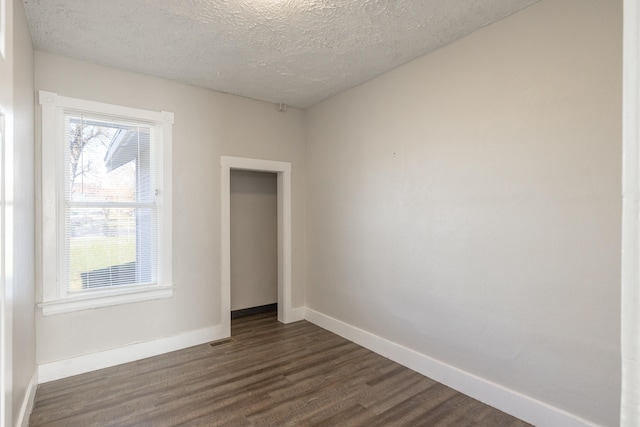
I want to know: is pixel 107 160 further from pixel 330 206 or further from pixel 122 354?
pixel 330 206

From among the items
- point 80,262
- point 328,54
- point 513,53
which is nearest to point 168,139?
point 80,262

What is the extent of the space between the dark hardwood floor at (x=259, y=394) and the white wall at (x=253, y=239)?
1221 mm

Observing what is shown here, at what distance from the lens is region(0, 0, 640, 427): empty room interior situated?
80.0 inches

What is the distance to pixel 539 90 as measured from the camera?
2.20 metres

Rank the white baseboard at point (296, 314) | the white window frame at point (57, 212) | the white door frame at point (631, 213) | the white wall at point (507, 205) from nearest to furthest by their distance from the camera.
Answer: the white door frame at point (631, 213)
the white wall at point (507, 205)
the white window frame at point (57, 212)
the white baseboard at point (296, 314)

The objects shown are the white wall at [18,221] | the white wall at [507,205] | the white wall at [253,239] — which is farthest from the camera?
the white wall at [253,239]

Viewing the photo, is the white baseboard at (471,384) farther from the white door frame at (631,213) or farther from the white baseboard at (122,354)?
the white door frame at (631,213)

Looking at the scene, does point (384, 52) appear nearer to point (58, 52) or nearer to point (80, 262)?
point (58, 52)

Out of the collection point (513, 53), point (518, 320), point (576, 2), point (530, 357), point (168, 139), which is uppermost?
point (576, 2)

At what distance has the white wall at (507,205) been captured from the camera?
1.96 m

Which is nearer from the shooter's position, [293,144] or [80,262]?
[80,262]

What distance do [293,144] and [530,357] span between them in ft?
11.0

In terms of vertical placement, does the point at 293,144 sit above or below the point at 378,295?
above

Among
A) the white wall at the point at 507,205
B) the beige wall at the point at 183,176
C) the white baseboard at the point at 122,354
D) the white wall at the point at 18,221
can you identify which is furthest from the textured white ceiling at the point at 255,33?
the white baseboard at the point at 122,354
